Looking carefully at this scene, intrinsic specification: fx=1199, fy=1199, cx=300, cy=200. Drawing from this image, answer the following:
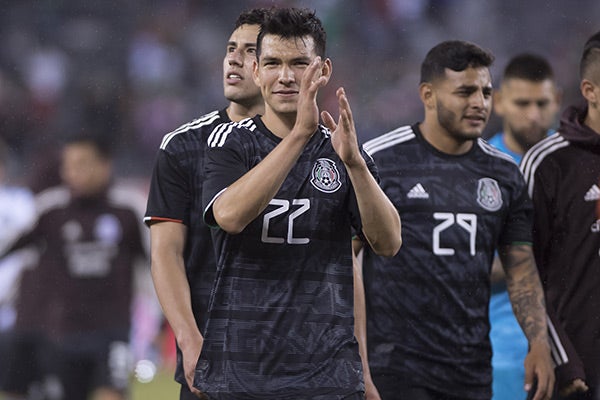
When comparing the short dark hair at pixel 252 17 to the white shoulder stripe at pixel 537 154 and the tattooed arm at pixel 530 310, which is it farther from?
the tattooed arm at pixel 530 310

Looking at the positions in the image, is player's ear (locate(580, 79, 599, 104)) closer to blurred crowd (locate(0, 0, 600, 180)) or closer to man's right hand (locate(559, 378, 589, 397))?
man's right hand (locate(559, 378, 589, 397))

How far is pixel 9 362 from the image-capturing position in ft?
31.6

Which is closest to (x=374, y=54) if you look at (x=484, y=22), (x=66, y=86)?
(x=484, y=22)

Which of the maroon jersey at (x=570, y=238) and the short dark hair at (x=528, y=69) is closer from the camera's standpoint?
the maroon jersey at (x=570, y=238)

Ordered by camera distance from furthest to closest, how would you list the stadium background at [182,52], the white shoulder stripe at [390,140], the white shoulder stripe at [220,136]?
the stadium background at [182,52]
the white shoulder stripe at [390,140]
the white shoulder stripe at [220,136]

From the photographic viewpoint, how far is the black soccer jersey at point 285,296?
153 inches

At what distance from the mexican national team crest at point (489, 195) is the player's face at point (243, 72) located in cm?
117

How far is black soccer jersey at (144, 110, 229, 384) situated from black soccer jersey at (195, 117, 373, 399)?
101 cm

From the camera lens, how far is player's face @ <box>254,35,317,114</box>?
393 centimetres

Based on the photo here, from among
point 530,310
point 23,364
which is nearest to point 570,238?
point 530,310

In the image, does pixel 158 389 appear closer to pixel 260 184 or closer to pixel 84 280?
pixel 84 280

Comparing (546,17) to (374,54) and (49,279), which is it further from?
(49,279)

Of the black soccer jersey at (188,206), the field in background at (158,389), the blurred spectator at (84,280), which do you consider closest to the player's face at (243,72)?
the black soccer jersey at (188,206)

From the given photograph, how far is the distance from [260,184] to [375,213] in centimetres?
43
